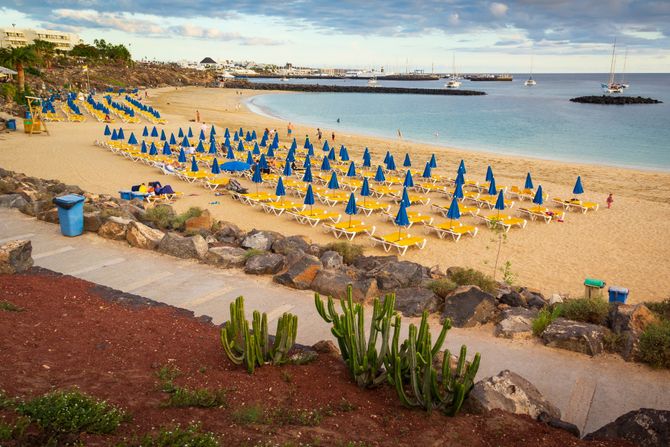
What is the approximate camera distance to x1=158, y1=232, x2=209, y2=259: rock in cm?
932

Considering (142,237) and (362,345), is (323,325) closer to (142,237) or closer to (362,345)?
(362,345)

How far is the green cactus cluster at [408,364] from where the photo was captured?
4328mm

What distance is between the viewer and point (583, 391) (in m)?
5.40

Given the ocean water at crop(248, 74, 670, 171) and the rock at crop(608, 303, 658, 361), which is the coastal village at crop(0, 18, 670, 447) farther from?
the ocean water at crop(248, 74, 670, 171)

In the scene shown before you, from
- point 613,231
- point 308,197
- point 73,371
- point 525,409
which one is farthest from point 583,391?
point 613,231

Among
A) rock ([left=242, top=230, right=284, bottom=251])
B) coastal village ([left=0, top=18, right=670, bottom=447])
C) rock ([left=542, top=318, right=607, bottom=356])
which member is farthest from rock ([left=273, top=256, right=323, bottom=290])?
rock ([left=542, top=318, right=607, bottom=356])

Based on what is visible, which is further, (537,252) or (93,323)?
(537,252)

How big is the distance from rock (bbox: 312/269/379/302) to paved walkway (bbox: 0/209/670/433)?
32cm

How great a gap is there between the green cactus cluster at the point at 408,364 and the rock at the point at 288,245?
4.98 meters

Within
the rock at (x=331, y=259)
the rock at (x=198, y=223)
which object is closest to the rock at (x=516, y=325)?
the rock at (x=331, y=259)

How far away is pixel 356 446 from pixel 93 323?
145 inches

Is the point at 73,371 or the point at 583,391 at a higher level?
the point at 73,371

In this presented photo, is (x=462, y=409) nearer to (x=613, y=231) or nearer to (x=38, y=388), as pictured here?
(x=38, y=388)

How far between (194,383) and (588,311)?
533cm
